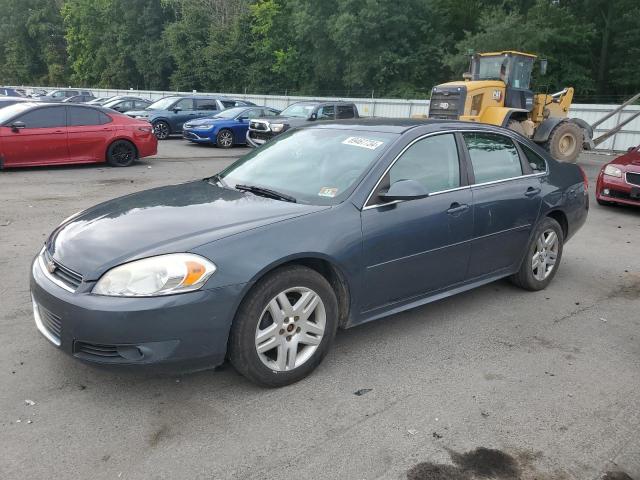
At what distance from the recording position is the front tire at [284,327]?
10.3 ft

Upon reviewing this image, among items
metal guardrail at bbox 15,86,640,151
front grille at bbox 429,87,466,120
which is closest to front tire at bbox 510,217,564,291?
front grille at bbox 429,87,466,120

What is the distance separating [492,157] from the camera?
476 centimetres

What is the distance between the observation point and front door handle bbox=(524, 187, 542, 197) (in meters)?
4.91

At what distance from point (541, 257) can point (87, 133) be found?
9810 millimetres

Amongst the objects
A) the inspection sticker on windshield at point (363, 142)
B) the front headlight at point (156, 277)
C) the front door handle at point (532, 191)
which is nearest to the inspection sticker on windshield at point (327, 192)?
the inspection sticker on windshield at point (363, 142)

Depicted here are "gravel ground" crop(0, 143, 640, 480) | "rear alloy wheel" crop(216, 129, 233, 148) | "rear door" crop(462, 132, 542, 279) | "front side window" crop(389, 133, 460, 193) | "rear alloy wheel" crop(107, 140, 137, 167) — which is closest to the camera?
"gravel ground" crop(0, 143, 640, 480)

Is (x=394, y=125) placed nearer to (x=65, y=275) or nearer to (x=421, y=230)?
(x=421, y=230)

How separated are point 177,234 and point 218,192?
2.95 ft

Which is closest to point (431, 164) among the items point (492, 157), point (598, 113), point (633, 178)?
point (492, 157)

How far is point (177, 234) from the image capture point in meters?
3.21

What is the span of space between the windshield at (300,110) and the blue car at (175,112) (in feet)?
11.3

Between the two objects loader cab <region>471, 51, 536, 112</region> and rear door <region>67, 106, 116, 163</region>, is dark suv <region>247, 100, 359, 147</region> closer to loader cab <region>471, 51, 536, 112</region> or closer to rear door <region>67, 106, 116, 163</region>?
loader cab <region>471, 51, 536, 112</region>

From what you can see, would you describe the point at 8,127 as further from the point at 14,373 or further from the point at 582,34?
the point at 582,34

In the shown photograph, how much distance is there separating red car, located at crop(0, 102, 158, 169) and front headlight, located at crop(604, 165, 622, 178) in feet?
30.8
